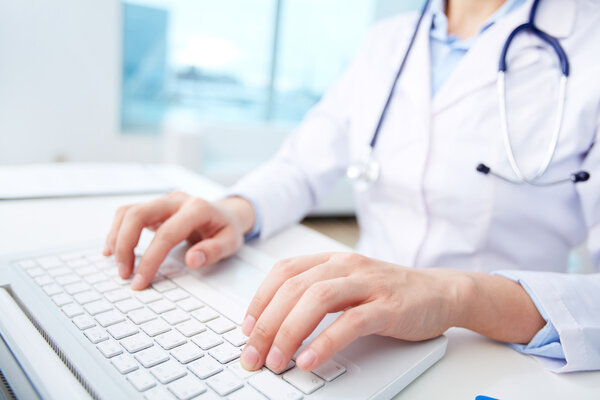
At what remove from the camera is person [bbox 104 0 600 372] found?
40 centimetres

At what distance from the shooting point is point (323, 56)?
10.6ft

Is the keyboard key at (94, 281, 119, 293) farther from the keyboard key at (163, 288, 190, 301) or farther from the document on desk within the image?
the document on desk

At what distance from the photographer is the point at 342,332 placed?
1.15 ft

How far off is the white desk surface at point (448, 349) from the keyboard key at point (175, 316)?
21 centimetres

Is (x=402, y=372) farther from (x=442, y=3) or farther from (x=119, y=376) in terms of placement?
(x=442, y=3)

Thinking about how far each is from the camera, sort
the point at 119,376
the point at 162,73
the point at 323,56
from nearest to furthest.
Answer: the point at 119,376
the point at 162,73
the point at 323,56

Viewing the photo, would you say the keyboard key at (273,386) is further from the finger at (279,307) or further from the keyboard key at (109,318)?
the keyboard key at (109,318)

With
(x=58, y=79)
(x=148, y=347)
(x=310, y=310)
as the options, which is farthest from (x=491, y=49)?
(x=58, y=79)

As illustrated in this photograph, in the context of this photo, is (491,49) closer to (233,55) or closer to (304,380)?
(304,380)

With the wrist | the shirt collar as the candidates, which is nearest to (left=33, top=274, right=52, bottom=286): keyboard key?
the wrist

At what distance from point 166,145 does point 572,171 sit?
7.11 ft

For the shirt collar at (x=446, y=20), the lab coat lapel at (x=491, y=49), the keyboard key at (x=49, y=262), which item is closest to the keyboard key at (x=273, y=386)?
the keyboard key at (x=49, y=262)

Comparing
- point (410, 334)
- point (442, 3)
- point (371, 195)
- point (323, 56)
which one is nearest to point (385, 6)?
point (323, 56)

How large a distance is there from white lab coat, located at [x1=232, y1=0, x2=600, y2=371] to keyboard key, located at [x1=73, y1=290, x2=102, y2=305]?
30 centimetres
